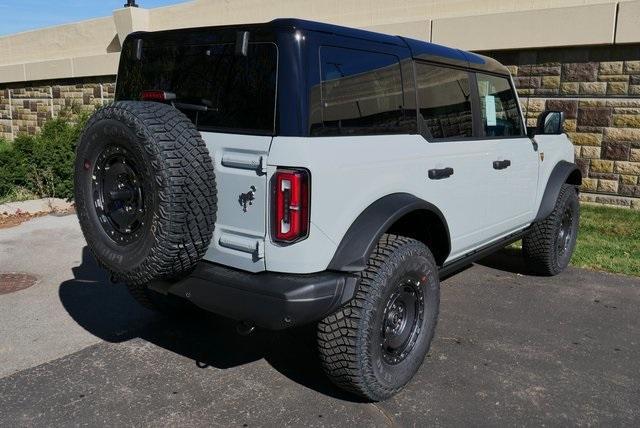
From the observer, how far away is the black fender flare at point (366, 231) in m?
2.83

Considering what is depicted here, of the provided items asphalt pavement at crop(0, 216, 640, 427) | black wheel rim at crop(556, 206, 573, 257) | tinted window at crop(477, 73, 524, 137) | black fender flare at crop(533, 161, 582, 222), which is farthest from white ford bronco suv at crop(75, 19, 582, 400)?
black wheel rim at crop(556, 206, 573, 257)

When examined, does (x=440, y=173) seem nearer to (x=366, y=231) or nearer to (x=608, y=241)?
(x=366, y=231)

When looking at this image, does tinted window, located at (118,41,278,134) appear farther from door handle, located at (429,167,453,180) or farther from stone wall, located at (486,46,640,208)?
stone wall, located at (486,46,640,208)

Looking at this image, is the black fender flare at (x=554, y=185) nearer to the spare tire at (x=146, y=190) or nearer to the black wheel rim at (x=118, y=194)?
the spare tire at (x=146, y=190)

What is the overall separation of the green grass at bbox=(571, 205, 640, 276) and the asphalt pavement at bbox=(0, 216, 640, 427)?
0.66 metres

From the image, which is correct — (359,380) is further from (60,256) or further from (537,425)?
(60,256)

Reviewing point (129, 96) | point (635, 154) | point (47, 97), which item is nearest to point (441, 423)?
point (129, 96)

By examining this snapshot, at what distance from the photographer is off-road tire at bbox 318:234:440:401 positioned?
294 cm

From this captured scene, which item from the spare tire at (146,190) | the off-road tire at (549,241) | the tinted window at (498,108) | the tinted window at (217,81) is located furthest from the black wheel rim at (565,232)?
the spare tire at (146,190)

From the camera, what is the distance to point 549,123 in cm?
515

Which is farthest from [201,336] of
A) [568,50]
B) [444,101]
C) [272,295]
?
[568,50]

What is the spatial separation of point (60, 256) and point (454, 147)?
14.6ft

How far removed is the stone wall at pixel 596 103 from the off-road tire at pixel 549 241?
2685 mm

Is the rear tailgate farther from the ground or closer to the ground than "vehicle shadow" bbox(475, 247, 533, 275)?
farther from the ground
